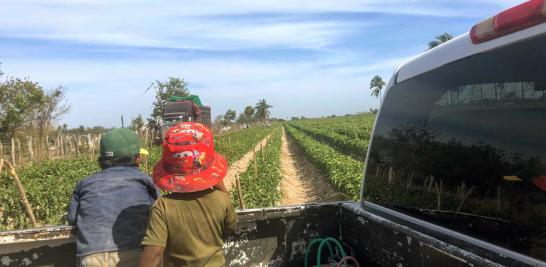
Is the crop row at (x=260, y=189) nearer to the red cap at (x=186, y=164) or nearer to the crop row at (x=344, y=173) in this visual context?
the crop row at (x=344, y=173)

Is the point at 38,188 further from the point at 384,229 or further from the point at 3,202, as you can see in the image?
the point at 384,229

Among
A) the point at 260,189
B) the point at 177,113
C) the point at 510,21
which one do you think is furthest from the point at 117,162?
the point at 177,113

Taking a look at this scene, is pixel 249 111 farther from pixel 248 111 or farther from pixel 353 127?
pixel 353 127

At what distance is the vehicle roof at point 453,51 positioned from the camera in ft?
5.84

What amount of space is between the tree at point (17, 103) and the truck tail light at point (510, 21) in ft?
103

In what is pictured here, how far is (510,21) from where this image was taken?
1814 millimetres

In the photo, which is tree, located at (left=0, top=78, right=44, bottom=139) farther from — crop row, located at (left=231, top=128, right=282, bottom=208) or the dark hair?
the dark hair

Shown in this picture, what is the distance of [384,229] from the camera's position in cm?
273

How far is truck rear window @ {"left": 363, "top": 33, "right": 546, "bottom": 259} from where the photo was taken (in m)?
1.85

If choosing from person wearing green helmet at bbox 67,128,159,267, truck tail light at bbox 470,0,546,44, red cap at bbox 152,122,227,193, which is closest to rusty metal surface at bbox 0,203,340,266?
person wearing green helmet at bbox 67,128,159,267

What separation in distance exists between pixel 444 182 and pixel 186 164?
54.6 inches

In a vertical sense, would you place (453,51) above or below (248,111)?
below

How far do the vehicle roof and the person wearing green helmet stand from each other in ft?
5.64

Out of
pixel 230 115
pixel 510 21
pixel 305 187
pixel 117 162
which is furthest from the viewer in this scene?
pixel 230 115
